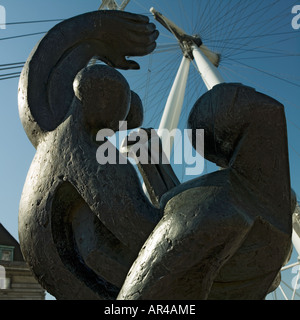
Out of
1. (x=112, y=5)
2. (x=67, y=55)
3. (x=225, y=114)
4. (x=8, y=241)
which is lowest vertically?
(x=8, y=241)

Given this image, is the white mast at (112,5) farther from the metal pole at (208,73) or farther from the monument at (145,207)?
the monument at (145,207)

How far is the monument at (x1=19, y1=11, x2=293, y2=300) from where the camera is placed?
1.25 m

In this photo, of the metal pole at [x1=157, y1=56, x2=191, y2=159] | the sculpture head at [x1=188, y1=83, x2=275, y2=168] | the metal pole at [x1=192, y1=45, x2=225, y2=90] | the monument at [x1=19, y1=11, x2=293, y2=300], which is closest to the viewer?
the monument at [x1=19, y1=11, x2=293, y2=300]

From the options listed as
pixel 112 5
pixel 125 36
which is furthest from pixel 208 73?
pixel 125 36

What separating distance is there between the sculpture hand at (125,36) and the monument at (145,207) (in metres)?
0.35

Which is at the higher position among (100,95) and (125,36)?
(125,36)

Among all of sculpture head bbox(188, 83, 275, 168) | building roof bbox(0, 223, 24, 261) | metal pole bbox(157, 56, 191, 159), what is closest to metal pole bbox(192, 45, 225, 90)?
metal pole bbox(157, 56, 191, 159)

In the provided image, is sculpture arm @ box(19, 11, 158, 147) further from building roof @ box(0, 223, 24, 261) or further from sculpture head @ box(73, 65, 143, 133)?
building roof @ box(0, 223, 24, 261)

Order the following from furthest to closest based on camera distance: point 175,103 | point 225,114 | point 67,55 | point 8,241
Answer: point 8,241 → point 175,103 → point 67,55 → point 225,114

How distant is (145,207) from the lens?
146cm

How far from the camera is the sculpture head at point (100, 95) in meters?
1.59

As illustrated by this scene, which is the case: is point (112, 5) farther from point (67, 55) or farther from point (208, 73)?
point (67, 55)

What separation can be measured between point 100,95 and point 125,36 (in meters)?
0.45

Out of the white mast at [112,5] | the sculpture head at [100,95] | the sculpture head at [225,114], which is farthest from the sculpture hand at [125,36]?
the white mast at [112,5]
